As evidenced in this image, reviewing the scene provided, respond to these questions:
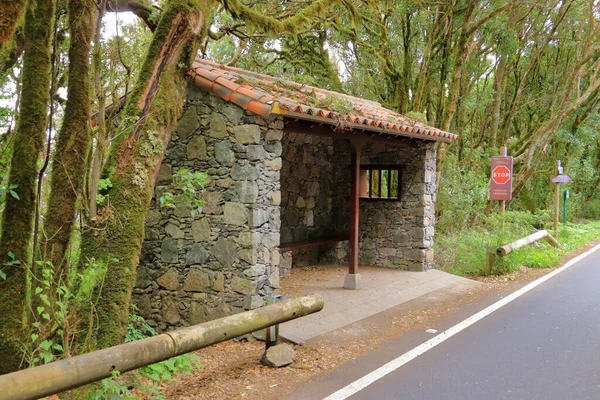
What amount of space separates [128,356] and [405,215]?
7.63 m

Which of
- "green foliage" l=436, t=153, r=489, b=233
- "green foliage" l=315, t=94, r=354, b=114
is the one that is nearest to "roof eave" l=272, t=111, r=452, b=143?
"green foliage" l=315, t=94, r=354, b=114

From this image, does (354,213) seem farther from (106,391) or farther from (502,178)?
(106,391)

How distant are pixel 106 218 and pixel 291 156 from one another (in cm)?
610

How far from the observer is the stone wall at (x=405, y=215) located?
32.8 ft

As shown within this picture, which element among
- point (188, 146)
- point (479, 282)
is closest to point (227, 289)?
point (188, 146)

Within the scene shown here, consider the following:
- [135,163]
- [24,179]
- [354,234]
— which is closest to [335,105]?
[354,234]

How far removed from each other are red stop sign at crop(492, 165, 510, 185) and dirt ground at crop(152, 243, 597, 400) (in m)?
2.78

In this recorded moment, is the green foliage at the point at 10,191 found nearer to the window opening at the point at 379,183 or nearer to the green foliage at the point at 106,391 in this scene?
the green foliage at the point at 106,391

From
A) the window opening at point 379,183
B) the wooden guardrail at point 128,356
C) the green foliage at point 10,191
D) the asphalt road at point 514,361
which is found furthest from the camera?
the window opening at point 379,183

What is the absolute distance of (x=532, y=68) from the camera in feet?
56.2

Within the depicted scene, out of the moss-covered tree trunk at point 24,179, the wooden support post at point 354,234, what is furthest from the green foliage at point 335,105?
the moss-covered tree trunk at point 24,179

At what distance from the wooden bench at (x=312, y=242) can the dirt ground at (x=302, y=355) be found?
0.96 m

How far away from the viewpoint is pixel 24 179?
148 inches

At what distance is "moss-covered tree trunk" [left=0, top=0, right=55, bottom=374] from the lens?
12.3 feet
